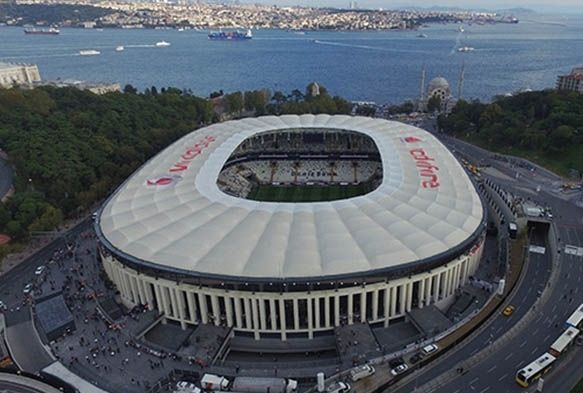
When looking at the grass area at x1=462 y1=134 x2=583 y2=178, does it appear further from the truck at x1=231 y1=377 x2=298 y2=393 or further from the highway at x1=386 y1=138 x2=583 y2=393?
the truck at x1=231 y1=377 x2=298 y2=393

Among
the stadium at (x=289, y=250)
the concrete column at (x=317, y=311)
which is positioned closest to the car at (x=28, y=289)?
the stadium at (x=289, y=250)

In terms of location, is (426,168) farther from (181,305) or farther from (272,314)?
(181,305)

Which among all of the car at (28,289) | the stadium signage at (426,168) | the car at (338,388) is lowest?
the car at (28,289)

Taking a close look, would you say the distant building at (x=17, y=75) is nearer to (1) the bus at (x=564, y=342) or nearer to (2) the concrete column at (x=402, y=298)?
(2) the concrete column at (x=402, y=298)

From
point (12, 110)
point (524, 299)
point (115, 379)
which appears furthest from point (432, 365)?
point (12, 110)

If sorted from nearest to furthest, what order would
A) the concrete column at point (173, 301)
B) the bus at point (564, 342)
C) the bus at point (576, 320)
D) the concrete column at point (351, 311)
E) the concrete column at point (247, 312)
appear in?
the bus at point (564, 342)
the bus at point (576, 320)
the concrete column at point (247, 312)
the concrete column at point (351, 311)
the concrete column at point (173, 301)

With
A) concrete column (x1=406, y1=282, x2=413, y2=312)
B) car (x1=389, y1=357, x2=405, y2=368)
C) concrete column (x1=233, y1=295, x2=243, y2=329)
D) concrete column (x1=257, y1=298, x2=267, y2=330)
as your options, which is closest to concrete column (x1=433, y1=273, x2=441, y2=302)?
concrete column (x1=406, y1=282, x2=413, y2=312)

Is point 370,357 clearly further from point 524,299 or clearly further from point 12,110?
point 12,110
